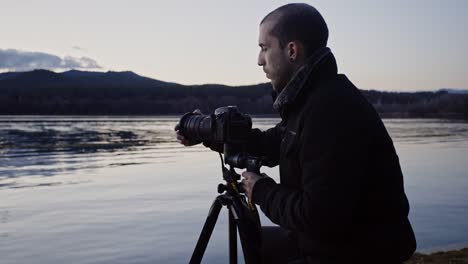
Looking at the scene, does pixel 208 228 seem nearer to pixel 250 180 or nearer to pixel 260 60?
pixel 250 180

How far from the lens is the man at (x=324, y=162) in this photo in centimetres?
210

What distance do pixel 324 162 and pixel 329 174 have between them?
0.05 m

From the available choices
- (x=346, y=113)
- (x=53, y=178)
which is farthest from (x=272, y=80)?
(x=53, y=178)

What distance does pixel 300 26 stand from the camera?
7.55 feet

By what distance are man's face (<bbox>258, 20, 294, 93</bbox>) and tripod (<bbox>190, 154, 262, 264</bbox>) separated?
0.39 meters

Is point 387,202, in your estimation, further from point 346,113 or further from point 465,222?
point 465,222

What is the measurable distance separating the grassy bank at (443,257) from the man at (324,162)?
3252mm

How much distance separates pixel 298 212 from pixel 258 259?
0.58 metres

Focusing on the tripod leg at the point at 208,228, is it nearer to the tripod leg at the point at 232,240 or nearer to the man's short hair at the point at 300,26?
the tripod leg at the point at 232,240

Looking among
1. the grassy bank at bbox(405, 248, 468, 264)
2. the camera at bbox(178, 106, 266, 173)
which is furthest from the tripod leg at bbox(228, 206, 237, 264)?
the grassy bank at bbox(405, 248, 468, 264)

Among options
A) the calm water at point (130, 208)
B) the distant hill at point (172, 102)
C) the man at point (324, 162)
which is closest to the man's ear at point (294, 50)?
the man at point (324, 162)

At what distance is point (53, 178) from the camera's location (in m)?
11.4

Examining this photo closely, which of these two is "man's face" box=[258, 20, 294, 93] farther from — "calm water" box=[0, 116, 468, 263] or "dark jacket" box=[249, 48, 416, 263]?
"calm water" box=[0, 116, 468, 263]

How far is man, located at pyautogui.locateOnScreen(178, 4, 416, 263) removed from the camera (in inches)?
82.5
